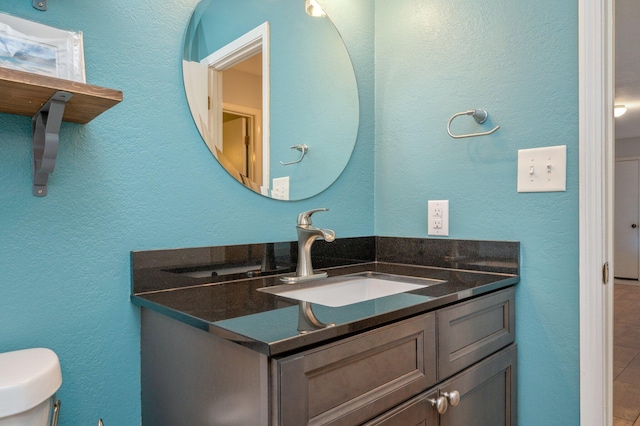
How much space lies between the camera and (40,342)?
893 millimetres

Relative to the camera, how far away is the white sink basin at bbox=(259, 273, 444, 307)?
1186mm

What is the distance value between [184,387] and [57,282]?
373mm

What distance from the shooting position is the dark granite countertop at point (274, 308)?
69 centimetres

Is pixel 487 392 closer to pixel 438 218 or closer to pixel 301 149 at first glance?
pixel 438 218

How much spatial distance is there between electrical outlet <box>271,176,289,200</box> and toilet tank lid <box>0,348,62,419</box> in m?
0.75

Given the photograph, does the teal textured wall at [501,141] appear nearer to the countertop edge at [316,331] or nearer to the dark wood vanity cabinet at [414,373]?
the dark wood vanity cabinet at [414,373]

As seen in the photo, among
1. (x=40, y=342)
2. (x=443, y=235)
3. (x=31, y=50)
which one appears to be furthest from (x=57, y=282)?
(x=443, y=235)

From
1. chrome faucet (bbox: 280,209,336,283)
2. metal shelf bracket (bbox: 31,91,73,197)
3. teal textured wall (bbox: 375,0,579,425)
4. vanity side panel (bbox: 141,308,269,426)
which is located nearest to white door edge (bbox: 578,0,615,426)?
teal textured wall (bbox: 375,0,579,425)

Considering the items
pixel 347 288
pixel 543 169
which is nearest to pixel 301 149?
pixel 347 288

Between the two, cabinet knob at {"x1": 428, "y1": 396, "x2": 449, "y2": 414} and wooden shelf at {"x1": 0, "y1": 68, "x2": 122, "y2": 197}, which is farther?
cabinet knob at {"x1": 428, "y1": 396, "x2": 449, "y2": 414}

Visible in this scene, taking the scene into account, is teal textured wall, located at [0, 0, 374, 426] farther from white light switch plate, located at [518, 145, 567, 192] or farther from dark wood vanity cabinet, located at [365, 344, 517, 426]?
white light switch plate, located at [518, 145, 567, 192]

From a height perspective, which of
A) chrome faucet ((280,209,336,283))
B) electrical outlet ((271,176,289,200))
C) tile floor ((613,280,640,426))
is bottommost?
tile floor ((613,280,640,426))

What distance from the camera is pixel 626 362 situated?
2.77 meters

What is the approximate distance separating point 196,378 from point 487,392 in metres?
0.80
